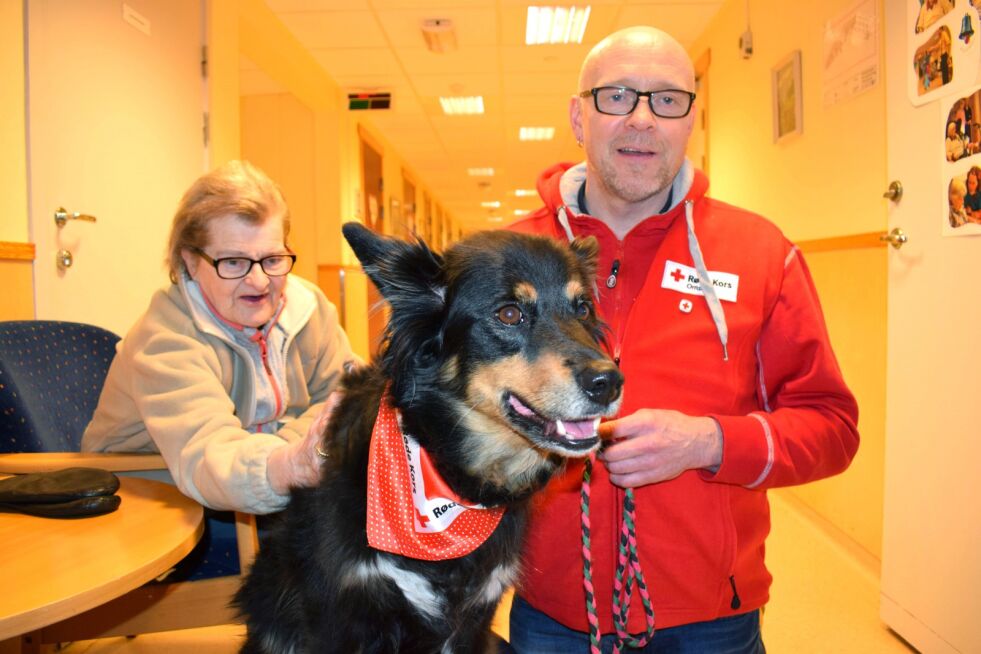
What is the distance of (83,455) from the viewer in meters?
1.77

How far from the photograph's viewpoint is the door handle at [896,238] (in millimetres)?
2660

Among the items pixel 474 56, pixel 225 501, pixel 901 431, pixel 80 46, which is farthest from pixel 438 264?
pixel 474 56

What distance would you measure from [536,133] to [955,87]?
8.34 metres

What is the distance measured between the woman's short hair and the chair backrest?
501 millimetres

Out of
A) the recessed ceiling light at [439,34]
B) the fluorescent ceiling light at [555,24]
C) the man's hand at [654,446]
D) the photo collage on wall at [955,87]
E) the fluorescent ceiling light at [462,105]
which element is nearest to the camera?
the man's hand at [654,446]

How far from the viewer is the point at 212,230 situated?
73.5 inches

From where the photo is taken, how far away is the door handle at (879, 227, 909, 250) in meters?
2.66

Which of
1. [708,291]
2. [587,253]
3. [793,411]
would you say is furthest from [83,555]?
[793,411]

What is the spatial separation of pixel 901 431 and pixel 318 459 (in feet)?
7.60

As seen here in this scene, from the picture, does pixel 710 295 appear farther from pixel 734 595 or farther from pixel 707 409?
pixel 734 595

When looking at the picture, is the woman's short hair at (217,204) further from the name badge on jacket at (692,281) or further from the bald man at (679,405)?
the name badge on jacket at (692,281)

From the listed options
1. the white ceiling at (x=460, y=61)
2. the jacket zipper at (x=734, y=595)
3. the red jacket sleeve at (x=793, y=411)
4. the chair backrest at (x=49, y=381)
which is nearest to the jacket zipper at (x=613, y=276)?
the red jacket sleeve at (x=793, y=411)

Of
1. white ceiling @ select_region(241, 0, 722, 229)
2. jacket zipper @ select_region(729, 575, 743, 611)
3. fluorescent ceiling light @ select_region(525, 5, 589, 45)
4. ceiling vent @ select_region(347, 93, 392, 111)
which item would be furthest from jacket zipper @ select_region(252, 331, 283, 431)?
ceiling vent @ select_region(347, 93, 392, 111)

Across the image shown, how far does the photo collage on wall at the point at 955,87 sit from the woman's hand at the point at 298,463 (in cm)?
219
